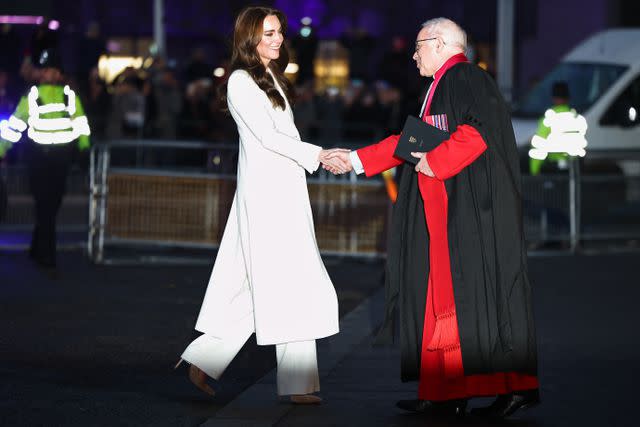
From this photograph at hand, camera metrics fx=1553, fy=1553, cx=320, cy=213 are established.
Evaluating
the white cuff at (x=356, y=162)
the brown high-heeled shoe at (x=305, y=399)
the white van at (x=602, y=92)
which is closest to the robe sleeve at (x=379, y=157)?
the white cuff at (x=356, y=162)

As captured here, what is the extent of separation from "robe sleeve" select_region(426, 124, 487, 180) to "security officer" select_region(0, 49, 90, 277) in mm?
6626

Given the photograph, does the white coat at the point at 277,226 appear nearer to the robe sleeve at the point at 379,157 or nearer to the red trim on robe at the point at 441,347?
the robe sleeve at the point at 379,157

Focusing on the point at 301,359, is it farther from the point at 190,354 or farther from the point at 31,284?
the point at 31,284

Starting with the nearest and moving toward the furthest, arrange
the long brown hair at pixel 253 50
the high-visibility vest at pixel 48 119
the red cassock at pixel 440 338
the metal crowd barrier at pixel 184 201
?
the red cassock at pixel 440 338
the long brown hair at pixel 253 50
the high-visibility vest at pixel 48 119
the metal crowd barrier at pixel 184 201

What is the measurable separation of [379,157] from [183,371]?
1.90m

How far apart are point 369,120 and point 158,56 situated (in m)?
3.86

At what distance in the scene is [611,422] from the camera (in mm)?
7137

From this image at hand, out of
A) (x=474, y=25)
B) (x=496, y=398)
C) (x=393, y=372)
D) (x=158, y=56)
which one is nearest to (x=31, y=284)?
(x=393, y=372)

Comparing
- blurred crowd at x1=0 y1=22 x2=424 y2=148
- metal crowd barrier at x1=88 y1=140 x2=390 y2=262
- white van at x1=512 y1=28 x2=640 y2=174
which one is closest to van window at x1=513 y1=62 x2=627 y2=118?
white van at x1=512 y1=28 x2=640 y2=174

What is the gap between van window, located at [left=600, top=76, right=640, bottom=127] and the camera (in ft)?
61.9

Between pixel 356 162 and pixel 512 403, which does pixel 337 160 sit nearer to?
pixel 356 162

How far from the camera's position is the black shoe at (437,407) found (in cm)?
725

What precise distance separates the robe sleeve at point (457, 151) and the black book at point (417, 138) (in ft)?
0.19

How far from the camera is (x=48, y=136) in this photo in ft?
42.9
